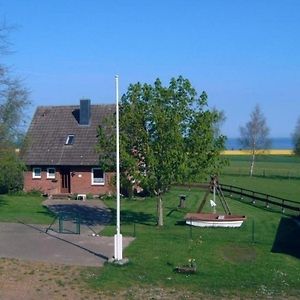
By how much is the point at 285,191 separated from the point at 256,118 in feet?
85.4

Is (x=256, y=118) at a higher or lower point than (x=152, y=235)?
higher

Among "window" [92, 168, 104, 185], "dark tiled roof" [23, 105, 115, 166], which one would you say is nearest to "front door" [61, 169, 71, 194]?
"dark tiled roof" [23, 105, 115, 166]

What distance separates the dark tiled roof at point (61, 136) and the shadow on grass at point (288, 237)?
16.0 m

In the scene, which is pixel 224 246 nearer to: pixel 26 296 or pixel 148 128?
pixel 148 128

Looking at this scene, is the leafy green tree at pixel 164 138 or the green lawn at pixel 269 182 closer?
the leafy green tree at pixel 164 138

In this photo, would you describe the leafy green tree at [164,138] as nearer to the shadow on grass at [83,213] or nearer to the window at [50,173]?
the shadow on grass at [83,213]

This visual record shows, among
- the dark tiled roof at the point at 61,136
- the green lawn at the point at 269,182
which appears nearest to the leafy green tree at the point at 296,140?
the green lawn at the point at 269,182

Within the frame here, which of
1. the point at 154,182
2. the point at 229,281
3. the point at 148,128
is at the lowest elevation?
the point at 229,281

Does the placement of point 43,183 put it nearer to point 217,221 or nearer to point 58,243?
point 217,221

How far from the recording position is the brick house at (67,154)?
40281mm

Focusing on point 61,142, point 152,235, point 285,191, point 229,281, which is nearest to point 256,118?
point 285,191

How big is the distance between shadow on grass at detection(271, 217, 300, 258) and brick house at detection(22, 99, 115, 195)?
14675 millimetres

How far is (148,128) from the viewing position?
85.2ft

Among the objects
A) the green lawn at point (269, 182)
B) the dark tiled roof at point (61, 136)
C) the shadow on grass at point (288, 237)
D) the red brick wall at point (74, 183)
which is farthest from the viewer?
the green lawn at point (269, 182)
